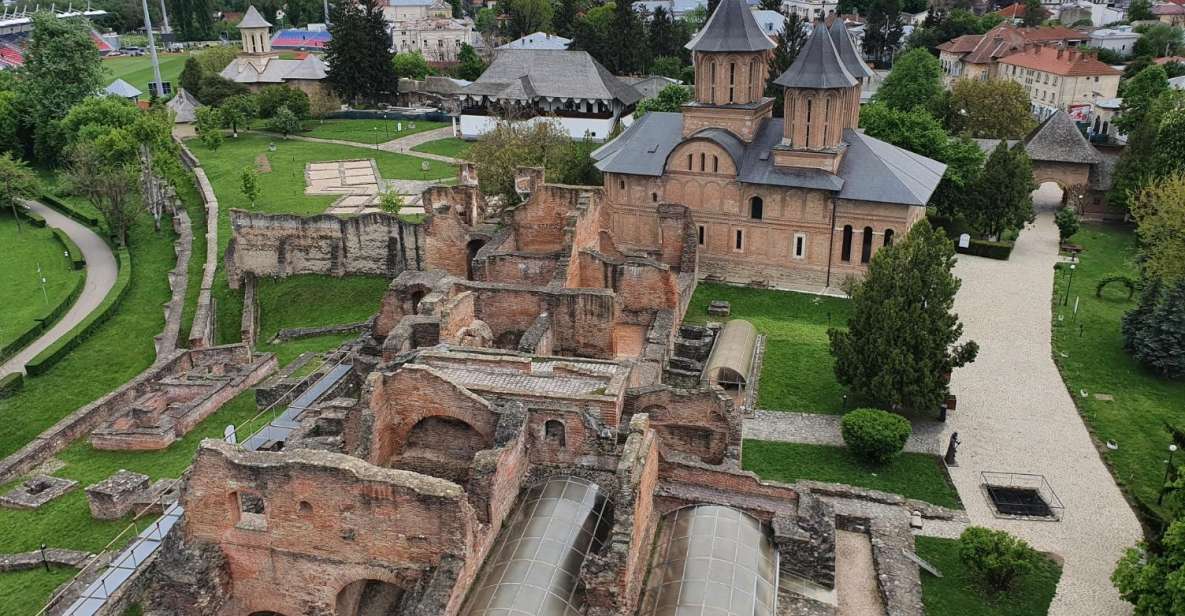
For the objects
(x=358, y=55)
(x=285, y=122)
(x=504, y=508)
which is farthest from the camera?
(x=358, y=55)

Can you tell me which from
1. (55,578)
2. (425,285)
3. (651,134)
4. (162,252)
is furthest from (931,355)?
(162,252)

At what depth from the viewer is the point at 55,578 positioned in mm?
20953

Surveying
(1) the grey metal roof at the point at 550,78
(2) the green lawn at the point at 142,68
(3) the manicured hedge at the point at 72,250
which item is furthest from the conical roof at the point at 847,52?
(2) the green lawn at the point at 142,68

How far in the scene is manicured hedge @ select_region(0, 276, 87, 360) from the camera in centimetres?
3800

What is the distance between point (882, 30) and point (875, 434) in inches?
4097

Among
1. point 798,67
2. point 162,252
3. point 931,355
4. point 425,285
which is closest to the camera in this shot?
point 931,355

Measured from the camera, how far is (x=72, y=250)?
2031 inches

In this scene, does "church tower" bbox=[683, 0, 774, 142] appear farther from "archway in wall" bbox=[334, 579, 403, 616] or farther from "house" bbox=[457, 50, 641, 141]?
"archway in wall" bbox=[334, 579, 403, 616]

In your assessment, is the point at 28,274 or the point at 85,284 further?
the point at 28,274

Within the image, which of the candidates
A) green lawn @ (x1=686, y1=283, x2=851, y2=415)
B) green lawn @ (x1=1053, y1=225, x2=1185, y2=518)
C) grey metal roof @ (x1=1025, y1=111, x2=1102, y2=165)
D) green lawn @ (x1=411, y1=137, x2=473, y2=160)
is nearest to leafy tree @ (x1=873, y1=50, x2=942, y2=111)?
grey metal roof @ (x1=1025, y1=111, x2=1102, y2=165)

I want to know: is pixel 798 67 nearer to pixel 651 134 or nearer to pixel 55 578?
pixel 651 134

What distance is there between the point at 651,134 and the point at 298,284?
19.5 meters

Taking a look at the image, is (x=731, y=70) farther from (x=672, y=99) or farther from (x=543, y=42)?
(x=543, y=42)

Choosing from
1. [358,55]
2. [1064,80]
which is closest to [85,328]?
[358,55]
